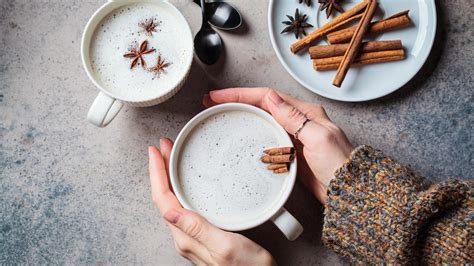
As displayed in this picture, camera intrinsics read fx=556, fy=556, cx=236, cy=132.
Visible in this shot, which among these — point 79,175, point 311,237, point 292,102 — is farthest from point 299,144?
point 79,175

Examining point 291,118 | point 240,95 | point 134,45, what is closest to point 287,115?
point 291,118

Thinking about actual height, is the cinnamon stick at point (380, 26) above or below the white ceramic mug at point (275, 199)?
above

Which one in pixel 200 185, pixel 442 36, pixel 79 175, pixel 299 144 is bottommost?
pixel 79 175

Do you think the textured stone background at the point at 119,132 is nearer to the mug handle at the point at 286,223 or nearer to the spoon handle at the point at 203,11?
the spoon handle at the point at 203,11

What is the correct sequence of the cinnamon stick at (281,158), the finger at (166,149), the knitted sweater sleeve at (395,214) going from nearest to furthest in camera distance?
the knitted sweater sleeve at (395,214) < the cinnamon stick at (281,158) < the finger at (166,149)

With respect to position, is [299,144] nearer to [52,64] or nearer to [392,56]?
→ [392,56]

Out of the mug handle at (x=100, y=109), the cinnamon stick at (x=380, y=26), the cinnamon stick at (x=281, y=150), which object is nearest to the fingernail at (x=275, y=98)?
the cinnamon stick at (x=281, y=150)
